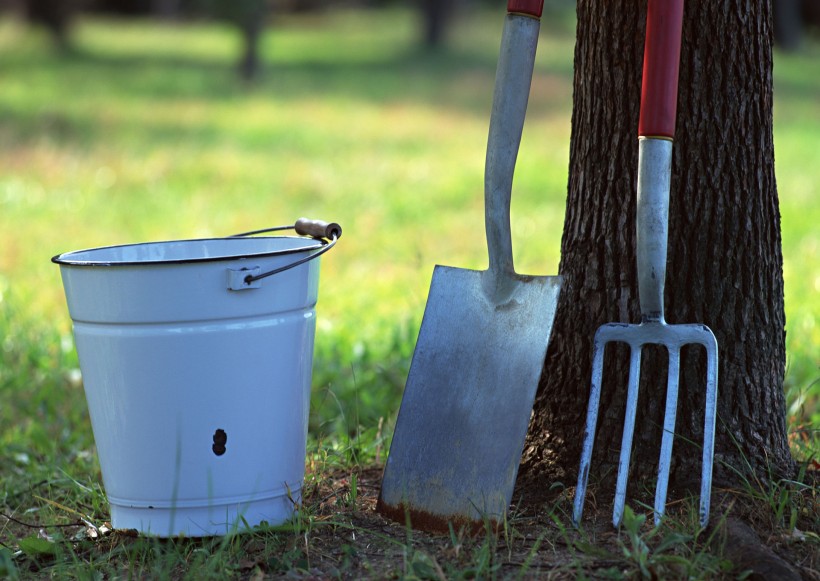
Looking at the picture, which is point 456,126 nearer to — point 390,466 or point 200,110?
point 200,110

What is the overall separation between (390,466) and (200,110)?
444 inches

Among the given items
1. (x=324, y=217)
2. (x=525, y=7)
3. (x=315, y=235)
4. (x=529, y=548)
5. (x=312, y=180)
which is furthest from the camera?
(x=312, y=180)

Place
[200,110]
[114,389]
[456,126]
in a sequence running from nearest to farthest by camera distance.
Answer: [114,389] < [456,126] < [200,110]

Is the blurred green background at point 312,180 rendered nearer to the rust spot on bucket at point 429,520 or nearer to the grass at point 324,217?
the grass at point 324,217

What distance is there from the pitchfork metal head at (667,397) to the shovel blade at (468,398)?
5.1 inches

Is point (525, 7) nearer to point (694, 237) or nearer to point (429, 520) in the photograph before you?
point (694, 237)

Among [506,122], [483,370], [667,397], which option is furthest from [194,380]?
[667,397]

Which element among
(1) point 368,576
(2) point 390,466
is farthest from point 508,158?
(1) point 368,576

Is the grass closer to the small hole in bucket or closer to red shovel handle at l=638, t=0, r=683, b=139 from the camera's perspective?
the small hole in bucket

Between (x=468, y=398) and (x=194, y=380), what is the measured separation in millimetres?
597

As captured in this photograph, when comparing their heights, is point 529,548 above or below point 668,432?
below

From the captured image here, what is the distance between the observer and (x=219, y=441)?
2078mm

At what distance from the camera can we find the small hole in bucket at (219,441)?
2.07 meters

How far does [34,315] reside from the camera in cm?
462
